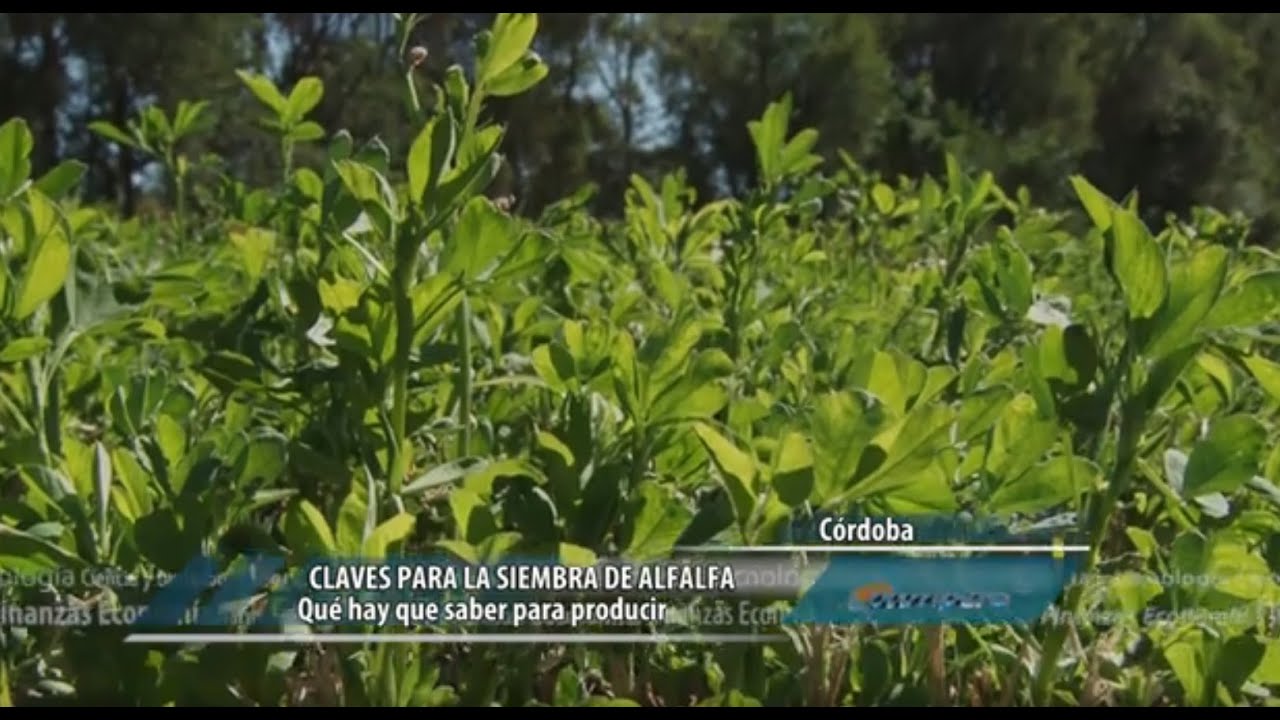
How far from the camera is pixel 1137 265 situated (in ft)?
1.76

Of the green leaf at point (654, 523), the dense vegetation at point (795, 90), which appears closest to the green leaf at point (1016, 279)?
the green leaf at point (654, 523)

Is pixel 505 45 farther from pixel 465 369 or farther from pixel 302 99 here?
pixel 302 99

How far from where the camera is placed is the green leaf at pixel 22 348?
0.59 metres

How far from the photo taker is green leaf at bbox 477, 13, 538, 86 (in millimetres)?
615

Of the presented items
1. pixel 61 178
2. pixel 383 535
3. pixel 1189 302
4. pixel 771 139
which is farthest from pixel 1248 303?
pixel 61 178

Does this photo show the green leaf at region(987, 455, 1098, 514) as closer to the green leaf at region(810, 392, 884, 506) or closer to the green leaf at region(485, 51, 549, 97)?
the green leaf at region(810, 392, 884, 506)

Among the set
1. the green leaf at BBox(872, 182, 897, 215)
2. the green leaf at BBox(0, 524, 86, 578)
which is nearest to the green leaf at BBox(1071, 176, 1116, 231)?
the green leaf at BBox(0, 524, 86, 578)

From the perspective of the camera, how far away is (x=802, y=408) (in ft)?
2.34

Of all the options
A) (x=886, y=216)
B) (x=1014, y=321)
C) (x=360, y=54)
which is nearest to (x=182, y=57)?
(x=360, y=54)

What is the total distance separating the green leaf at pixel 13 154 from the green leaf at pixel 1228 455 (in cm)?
59

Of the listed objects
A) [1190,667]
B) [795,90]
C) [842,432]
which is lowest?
[1190,667]

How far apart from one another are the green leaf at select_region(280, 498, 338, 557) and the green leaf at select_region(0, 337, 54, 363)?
0.15 meters

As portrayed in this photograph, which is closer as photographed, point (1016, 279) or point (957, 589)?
point (957, 589)

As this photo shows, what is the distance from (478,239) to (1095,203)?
27 cm
